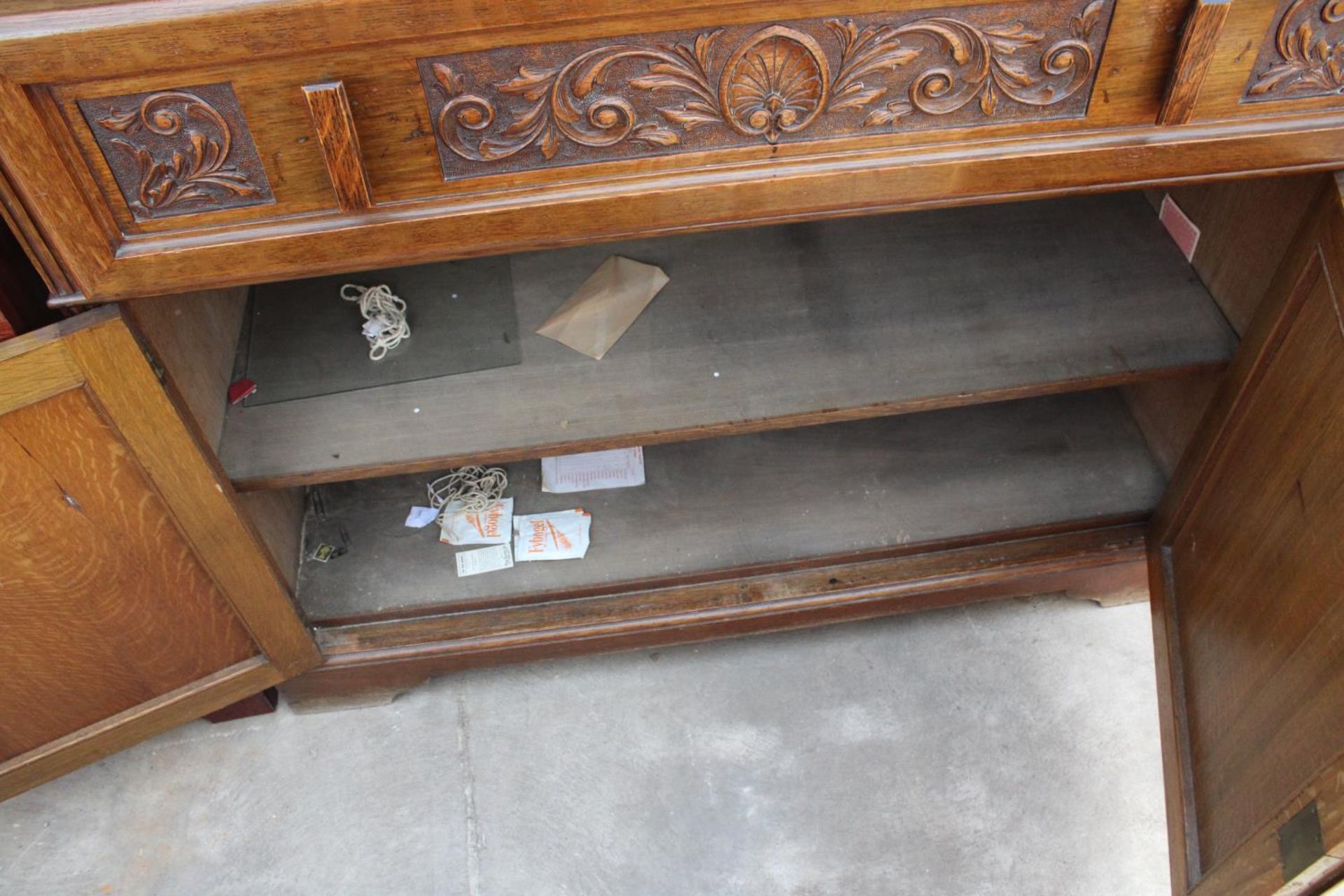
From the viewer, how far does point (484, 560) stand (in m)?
1.66

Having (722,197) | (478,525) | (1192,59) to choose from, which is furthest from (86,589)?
(1192,59)

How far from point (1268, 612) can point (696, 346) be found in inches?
29.2

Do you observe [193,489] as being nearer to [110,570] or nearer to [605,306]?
[110,570]

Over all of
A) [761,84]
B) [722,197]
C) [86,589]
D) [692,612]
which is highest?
[761,84]

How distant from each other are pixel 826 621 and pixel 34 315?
115 centimetres

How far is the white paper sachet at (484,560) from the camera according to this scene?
1649mm

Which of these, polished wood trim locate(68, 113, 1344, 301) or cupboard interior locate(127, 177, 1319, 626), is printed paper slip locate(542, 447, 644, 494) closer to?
cupboard interior locate(127, 177, 1319, 626)

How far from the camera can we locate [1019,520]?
1674 millimetres

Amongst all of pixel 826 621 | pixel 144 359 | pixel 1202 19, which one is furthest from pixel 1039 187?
pixel 144 359

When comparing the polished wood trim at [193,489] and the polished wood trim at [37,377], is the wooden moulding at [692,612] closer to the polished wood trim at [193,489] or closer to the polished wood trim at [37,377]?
the polished wood trim at [193,489]

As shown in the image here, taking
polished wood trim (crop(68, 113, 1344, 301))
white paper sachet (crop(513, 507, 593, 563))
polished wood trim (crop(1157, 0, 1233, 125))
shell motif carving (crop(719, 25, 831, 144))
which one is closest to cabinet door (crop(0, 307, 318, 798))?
polished wood trim (crop(68, 113, 1344, 301))

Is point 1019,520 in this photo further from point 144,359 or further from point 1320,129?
point 144,359

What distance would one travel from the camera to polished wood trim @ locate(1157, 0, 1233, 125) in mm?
977

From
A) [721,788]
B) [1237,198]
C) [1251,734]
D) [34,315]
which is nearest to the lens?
[34,315]
